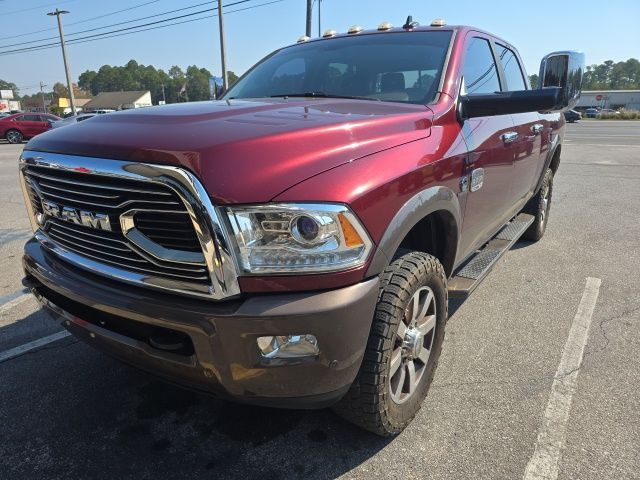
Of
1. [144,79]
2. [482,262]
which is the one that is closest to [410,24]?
[482,262]

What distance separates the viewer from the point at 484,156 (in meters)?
2.98

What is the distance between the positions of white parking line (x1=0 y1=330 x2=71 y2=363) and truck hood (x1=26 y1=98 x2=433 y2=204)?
1.54 metres

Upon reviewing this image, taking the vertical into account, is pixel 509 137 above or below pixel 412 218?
above

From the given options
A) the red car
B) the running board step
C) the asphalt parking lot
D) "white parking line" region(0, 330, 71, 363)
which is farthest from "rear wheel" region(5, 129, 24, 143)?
the running board step

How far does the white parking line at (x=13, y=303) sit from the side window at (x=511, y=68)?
434 centimetres

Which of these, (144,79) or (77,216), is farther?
(144,79)

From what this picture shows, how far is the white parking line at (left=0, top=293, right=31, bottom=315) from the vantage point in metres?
3.87

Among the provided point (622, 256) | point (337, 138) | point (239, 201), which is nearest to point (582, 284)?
point (622, 256)

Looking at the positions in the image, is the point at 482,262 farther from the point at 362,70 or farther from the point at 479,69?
the point at 362,70

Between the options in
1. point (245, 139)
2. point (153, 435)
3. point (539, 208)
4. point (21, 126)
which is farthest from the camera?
point (21, 126)

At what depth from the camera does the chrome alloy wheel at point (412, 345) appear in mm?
2258

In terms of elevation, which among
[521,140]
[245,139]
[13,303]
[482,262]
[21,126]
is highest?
[245,139]

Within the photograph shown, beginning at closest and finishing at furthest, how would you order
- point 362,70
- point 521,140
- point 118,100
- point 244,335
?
1. point 244,335
2. point 362,70
3. point 521,140
4. point 118,100

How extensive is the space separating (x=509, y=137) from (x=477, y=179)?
74 cm
